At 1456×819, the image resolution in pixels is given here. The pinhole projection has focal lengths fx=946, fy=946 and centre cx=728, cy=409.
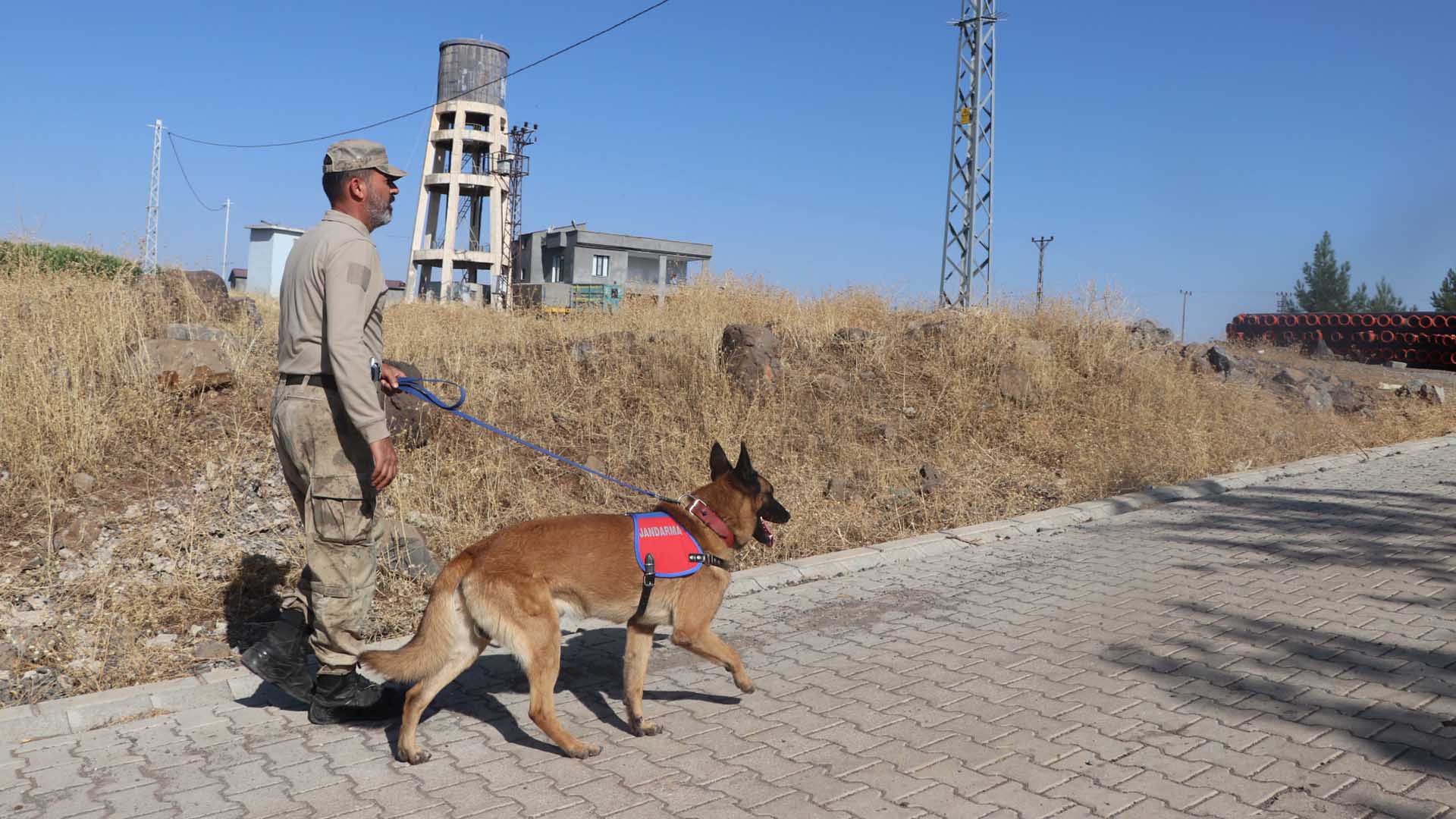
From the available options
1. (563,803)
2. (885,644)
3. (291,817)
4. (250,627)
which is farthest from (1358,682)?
(250,627)

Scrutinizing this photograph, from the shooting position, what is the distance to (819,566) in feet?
21.7

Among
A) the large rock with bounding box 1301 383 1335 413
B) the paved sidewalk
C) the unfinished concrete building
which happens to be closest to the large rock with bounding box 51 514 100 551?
the paved sidewalk

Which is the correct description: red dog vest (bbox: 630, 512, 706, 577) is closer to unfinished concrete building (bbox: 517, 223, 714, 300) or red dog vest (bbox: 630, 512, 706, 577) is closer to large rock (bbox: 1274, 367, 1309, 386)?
large rock (bbox: 1274, 367, 1309, 386)

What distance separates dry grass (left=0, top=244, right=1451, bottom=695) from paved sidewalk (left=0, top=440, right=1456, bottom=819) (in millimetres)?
1163

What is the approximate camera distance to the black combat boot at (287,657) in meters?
3.99

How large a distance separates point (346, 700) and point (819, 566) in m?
3.45

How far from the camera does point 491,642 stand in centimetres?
371

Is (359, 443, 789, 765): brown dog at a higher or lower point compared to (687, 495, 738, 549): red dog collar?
lower

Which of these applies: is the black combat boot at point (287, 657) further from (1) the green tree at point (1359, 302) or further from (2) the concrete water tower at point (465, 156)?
(1) the green tree at point (1359, 302)

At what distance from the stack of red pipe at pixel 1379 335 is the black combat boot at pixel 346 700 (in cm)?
2653

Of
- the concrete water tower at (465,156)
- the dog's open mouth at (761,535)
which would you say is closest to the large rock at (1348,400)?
the dog's open mouth at (761,535)

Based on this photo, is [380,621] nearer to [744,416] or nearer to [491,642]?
[491,642]

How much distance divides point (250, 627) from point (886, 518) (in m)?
5.00

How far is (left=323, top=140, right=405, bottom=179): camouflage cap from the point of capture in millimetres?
3928
